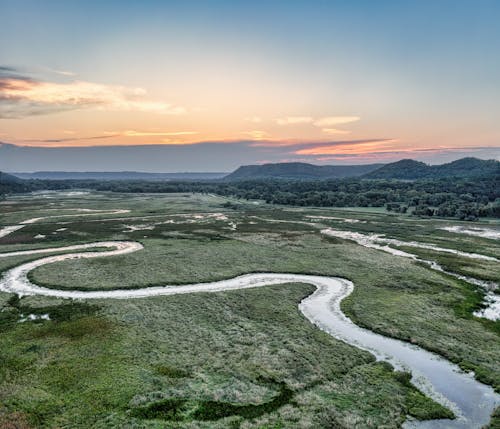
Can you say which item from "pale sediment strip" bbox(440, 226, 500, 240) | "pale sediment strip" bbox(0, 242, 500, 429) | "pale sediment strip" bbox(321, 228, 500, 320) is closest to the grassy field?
"pale sediment strip" bbox(0, 242, 500, 429)

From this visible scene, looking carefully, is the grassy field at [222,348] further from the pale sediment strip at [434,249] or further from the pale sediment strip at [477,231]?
the pale sediment strip at [477,231]

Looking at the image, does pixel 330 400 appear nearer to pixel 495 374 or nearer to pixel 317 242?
pixel 495 374

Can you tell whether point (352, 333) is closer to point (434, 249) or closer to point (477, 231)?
point (434, 249)

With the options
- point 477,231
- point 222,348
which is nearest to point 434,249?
point 477,231

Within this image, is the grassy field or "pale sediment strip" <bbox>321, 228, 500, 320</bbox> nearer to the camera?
the grassy field

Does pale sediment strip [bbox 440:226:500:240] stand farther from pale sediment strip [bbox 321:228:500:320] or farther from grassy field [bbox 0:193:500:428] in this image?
grassy field [bbox 0:193:500:428]

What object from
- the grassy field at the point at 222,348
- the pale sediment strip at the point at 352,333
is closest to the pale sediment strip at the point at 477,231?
the grassy field at the point at 222,348

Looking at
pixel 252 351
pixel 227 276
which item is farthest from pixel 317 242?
pixel 252 351

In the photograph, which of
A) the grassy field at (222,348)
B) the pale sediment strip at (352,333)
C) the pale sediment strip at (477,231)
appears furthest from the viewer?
the pale sediment strip at (477,231)
